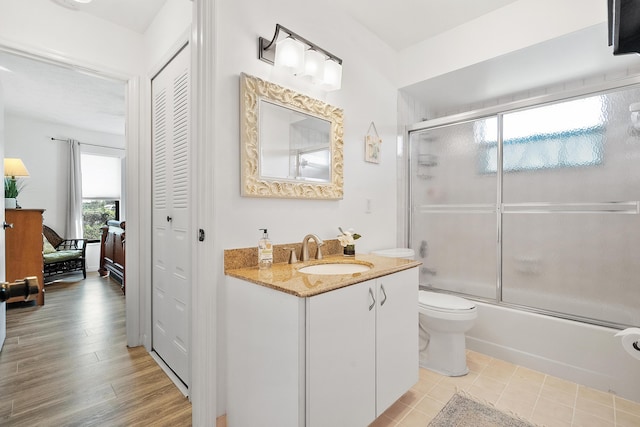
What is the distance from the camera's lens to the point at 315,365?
1.15 metres

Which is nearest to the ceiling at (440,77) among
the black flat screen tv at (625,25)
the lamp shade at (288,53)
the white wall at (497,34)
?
the white wall at (497,34)

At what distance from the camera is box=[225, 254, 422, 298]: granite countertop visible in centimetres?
117

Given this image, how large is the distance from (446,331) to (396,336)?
656mm

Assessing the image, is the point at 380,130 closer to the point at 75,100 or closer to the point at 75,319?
the point at 75,319

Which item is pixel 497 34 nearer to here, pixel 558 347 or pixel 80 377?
pixel 558 347

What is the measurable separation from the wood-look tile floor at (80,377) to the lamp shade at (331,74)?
2.08m

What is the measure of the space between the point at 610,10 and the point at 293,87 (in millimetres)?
1425

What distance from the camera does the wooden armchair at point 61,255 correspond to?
4125 millimetres

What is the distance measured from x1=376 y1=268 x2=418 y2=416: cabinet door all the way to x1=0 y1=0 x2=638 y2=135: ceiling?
1858 millimetres

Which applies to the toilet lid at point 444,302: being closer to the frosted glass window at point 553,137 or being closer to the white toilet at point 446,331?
the white toilet at point 446,331

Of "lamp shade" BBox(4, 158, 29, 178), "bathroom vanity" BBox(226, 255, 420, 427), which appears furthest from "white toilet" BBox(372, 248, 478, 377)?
"lamp shade" BBox(4, 158, 29, 178)

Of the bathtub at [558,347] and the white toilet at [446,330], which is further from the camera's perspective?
the white toilet at [446,330]

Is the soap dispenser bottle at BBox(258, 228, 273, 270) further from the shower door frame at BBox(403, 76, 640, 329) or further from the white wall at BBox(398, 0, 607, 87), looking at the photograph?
the white wall at BBox(398, 0, 607, 87)

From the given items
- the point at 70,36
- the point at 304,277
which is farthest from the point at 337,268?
the point at 70,36
